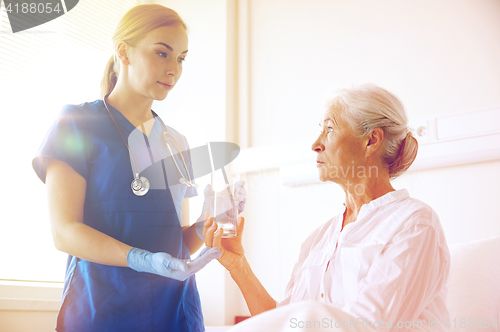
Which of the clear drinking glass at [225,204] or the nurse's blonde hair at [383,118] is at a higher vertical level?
the nurse's blonde hair at [383,118]

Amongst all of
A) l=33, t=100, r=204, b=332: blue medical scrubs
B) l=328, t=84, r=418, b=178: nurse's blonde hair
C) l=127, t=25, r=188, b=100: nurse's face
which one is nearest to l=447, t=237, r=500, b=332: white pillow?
l=328, t=84, r=418, b=178: nurse's blonde hair

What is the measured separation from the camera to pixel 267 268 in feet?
6.84

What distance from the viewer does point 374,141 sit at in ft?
4.05

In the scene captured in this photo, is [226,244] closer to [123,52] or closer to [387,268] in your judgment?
[387,268]

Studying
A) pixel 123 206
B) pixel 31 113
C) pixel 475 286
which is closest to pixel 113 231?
pixel 123 206

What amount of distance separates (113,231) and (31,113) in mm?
939

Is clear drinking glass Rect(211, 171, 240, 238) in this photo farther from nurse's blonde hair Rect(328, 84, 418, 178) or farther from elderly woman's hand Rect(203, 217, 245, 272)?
nurse's blonde hair Rect(328, 84, 418, 178)

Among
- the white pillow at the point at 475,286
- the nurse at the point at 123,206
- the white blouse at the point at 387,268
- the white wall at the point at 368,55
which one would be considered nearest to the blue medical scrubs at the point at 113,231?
the nurse at the point at 123,206

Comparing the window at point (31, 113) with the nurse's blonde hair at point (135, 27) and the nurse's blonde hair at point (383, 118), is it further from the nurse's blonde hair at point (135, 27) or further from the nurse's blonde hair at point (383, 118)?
the nurse's blonde hair at point (383, 118)

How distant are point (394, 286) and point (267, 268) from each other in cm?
124

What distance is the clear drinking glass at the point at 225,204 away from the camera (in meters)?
1.20

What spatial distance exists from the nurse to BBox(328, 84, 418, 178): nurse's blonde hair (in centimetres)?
41

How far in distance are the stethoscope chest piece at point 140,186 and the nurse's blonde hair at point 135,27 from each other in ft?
0.98

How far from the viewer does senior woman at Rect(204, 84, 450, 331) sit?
908mm
